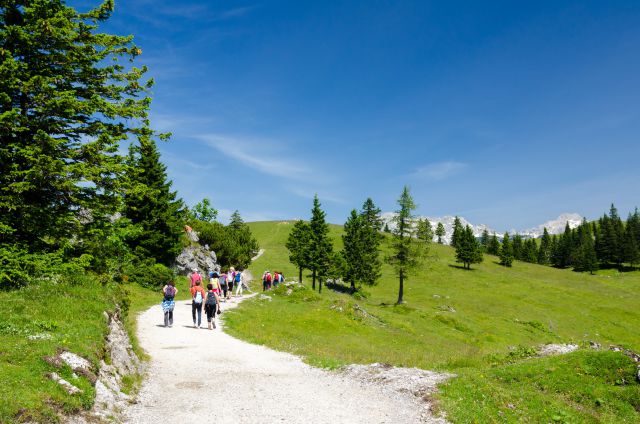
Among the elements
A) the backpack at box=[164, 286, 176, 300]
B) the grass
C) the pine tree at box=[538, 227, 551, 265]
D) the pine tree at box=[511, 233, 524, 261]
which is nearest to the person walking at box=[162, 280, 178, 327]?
the backpack at box=[164, 286, 176, 300]

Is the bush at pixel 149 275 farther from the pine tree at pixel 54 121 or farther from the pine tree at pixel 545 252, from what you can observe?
the pine tree at pixel 545 252

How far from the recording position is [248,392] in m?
13.0

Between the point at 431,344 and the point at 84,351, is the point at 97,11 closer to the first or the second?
the point at 84,351

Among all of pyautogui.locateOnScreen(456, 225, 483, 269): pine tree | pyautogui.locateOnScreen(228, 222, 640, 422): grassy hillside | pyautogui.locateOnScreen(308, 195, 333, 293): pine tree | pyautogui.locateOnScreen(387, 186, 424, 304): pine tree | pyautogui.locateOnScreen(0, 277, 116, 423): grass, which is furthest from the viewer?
pyautogui.locateOnScreen(456, 225, 483, 269): pine tree

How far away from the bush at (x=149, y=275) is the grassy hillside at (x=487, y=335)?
10.5 meters

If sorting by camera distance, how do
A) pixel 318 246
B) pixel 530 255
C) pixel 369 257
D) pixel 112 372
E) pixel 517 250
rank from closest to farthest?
pixel 112 372, pixel 318 246, pixel 369 257, pixel 530 255, pixel 517 250

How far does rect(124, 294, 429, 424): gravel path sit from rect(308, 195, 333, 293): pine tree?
1815 inches

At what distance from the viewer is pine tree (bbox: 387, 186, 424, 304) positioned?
2372 inches

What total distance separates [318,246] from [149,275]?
103 ft

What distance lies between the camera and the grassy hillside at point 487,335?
1295 centimetres

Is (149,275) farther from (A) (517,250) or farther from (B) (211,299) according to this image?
(A) (517,250)

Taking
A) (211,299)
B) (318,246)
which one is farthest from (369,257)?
(211,299)

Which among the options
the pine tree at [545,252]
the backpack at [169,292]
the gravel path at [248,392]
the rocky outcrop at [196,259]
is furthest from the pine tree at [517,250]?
the gravel path at [248,392]

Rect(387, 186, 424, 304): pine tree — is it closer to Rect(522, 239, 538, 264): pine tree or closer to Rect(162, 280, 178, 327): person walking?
Rect(162, 280, 178, 327): person walking
